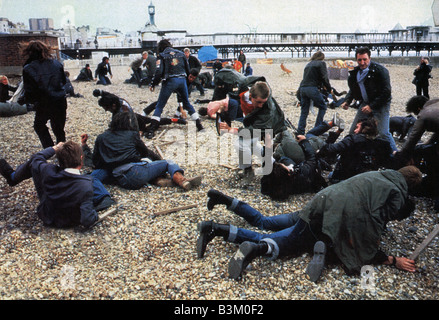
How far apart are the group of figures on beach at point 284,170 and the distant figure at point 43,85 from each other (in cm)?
1

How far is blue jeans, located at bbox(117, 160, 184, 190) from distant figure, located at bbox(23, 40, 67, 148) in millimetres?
1739

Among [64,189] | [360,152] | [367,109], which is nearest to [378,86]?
[367,109]

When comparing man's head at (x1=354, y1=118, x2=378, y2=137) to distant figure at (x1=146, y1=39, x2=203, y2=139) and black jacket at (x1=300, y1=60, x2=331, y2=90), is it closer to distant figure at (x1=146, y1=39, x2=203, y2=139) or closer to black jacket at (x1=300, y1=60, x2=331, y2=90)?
black jacket at (x1=300, y1=60, x2=331, y2=90)

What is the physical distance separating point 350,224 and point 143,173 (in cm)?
301

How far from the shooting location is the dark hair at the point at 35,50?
505cm

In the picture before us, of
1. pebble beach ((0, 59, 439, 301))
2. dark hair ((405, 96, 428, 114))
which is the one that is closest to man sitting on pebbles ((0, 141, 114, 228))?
pebble beach ((0, 59, 439, 301))

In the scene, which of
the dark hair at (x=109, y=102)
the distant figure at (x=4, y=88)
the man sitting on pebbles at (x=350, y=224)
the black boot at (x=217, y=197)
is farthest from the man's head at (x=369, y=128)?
the distant figure at (x=4, y=88)

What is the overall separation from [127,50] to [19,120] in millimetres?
44155

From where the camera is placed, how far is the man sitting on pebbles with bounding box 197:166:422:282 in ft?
9.44

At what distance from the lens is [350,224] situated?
2895 millimetres

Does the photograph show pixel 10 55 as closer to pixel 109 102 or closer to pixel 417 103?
pixel 109 102

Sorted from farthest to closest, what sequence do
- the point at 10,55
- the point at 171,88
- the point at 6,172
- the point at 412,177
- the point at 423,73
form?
the point at 10,55, the point at 423,73, the point at 171,88, the point at 6,172, the point at 412,177

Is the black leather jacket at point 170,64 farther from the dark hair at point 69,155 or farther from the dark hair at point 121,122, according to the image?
the dark hair at point 69,155

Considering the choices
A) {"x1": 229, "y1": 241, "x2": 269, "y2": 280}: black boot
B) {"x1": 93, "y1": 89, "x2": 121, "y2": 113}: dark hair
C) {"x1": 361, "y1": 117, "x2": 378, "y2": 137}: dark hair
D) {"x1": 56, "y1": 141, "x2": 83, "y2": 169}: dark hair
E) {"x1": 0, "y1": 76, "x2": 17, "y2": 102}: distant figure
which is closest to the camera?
{"x1": 229, "y1": 241, "x2": 269, "y2": 280}: black boot
